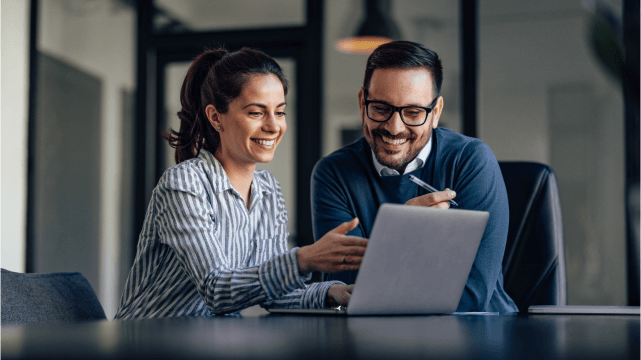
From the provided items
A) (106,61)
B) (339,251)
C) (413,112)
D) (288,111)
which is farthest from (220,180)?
(106,61)

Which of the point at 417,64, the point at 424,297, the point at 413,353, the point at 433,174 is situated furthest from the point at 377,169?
the point at 413,353

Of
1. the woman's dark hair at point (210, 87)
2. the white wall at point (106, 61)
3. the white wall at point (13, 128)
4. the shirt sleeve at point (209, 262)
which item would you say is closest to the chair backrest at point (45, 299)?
the shirt sleeve at point (209, 262)

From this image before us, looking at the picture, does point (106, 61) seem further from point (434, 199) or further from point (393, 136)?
point (434, 199)

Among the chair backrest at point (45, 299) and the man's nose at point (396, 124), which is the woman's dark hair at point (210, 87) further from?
the chair backrest at point (45, 299)

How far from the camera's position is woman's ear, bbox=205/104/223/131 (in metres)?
1.58

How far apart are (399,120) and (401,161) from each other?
0.38 feet

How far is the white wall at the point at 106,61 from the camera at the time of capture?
157 inches

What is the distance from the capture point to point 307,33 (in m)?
3.70

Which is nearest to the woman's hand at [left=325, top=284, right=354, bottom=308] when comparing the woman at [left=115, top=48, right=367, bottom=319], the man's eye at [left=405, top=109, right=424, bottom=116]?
the woman at [left=115, top=48, right=367, bottom=319]

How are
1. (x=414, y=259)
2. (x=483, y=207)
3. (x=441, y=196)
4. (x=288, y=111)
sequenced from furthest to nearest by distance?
1. (x=288, y=111)
2. (x=483, y=207)
3. (x=441, y=196)
4. (x=414, y=259)

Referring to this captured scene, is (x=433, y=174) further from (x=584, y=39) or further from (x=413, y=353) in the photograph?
(x=584, y=39)

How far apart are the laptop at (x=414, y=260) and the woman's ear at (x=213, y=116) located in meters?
0.64

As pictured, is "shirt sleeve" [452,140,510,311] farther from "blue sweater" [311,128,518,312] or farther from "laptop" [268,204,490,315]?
"laptop" [268,204,490,315]

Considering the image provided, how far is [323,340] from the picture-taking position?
64 centimetres
